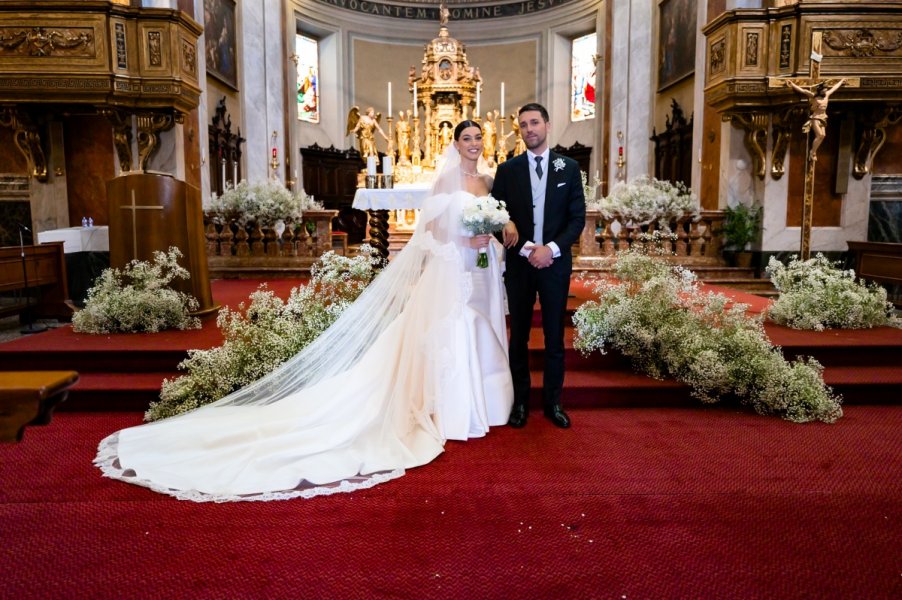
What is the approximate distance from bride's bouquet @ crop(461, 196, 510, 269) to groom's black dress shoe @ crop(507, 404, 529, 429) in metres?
1.19

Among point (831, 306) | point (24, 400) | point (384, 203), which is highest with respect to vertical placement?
point (384, 203)

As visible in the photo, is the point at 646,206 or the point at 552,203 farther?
the point at 646,206

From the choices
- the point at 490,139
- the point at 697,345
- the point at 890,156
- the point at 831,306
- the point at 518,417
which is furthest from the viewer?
the point at 490,139

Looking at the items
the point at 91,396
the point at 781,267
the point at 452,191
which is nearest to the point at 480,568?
the point at 452,191

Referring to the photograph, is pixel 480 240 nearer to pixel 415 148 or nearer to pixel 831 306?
pixel 831 306

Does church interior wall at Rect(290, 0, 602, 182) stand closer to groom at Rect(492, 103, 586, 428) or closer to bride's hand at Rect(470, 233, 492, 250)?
groom at Rect(492, 103, 586, 428)

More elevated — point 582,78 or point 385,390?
point 582,78

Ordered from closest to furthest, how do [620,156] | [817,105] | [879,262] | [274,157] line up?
1. [817,105]
2. [879,262]
3. [274,157]
4. [620,156]

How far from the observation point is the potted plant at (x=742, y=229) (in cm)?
913

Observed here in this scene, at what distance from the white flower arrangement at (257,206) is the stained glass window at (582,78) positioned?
9.48m

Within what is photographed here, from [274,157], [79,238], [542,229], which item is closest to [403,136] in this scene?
[274,157]

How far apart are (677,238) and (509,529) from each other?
7263mm

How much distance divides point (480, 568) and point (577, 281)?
606cm

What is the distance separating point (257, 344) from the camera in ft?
15.3
